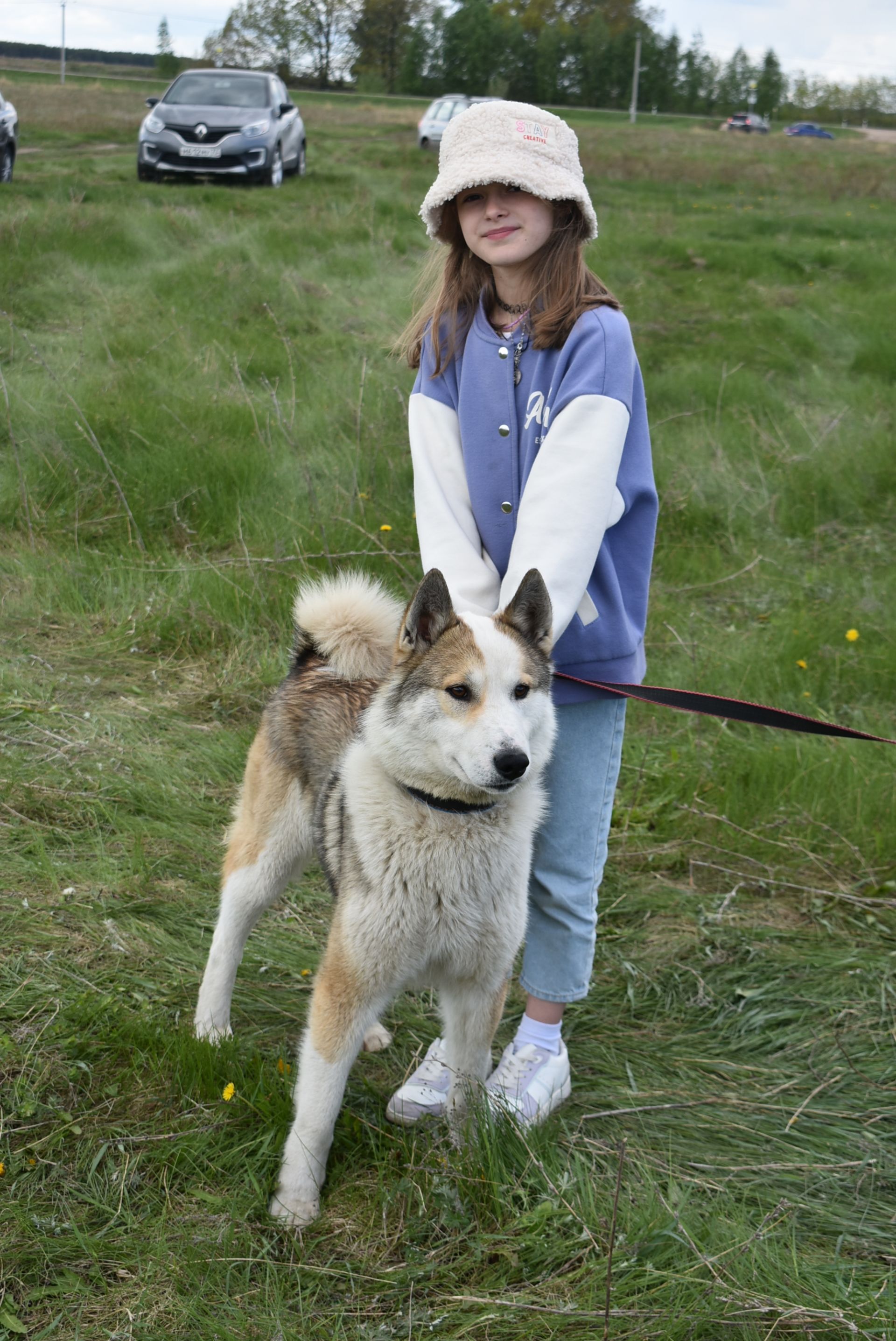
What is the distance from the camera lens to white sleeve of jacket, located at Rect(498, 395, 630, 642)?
2.13 metres

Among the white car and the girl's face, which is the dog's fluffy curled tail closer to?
the girl's face

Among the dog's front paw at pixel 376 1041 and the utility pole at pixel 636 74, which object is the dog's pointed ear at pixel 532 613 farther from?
the utility pole at pixel 636 74

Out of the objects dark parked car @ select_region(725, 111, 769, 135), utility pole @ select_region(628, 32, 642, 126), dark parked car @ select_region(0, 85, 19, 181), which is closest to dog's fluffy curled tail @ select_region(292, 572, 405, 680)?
dark parked car @ select_region(0, 85, 19, 181)

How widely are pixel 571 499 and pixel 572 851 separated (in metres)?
0.83

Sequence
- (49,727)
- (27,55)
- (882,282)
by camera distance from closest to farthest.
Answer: (49,727) < (882,282) < (27,55)

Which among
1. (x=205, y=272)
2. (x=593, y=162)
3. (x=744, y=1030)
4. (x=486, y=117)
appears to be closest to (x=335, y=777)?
(x=744, y=1030)

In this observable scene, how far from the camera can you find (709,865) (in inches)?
131

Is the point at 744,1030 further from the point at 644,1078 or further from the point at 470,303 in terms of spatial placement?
the point at 470,303

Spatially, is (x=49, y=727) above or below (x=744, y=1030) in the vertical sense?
above

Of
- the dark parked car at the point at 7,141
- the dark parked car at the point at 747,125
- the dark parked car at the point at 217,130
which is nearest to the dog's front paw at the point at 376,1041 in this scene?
the dark parked car at the point at 7,141

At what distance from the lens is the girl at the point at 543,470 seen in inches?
85.5

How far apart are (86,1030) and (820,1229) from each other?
1623 millimetres

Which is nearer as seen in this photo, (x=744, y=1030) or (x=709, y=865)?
(x=744, y=1030)

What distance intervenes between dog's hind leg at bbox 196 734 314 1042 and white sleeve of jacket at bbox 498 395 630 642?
80 centimetres
